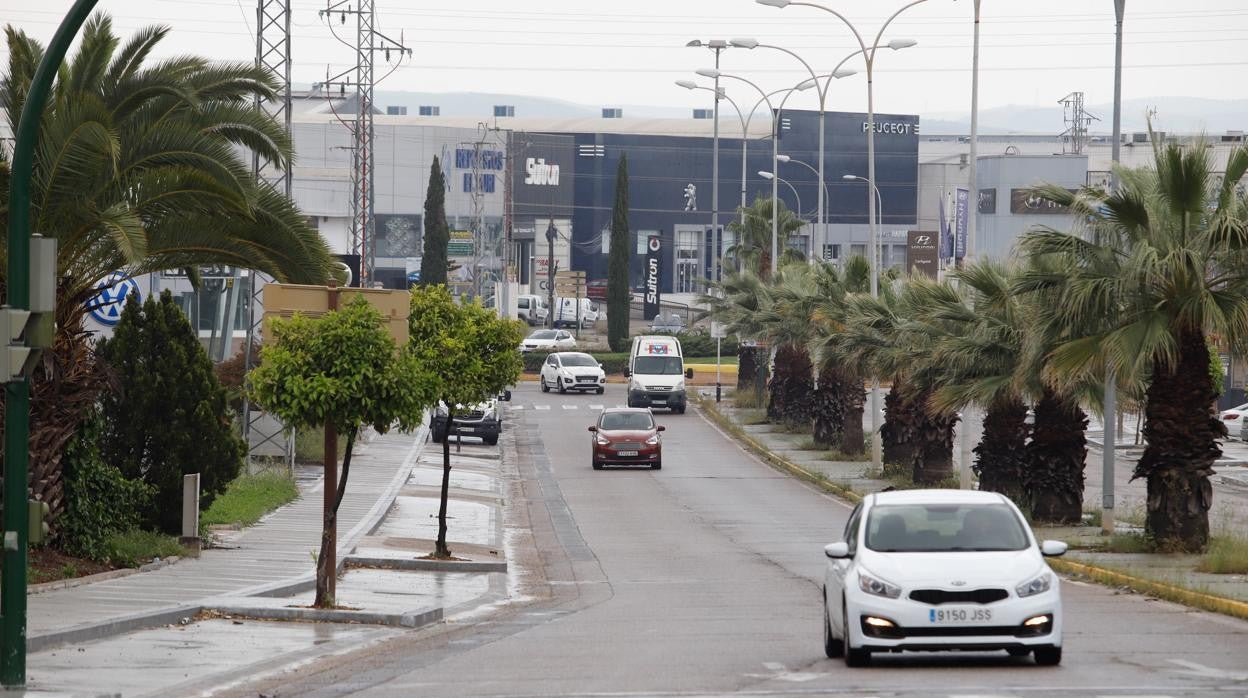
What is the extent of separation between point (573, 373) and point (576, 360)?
4.13 feet

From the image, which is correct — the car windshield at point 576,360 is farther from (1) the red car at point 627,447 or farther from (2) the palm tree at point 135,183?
(2) the palm tree at point 135,183

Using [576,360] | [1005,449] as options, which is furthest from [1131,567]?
[576,360]

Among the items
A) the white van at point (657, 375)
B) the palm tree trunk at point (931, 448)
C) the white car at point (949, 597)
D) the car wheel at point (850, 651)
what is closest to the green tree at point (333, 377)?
the white car at point (949, 597)

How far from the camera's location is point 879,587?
13000 mm

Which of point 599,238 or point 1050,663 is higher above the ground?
point 599,238

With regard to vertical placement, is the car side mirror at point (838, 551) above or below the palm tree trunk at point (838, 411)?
above

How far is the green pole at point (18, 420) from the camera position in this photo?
12133 millimetres

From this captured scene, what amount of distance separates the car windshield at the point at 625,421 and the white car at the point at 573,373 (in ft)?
87.3

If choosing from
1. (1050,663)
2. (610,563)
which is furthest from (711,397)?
(1050,663)

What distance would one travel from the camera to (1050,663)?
13305 mm

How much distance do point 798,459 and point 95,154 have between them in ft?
105

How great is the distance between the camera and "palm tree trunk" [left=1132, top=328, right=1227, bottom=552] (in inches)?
916

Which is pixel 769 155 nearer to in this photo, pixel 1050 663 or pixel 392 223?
pixel 392 223

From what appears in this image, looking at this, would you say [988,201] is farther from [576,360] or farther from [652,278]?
[576,360]
